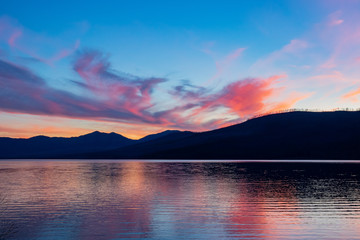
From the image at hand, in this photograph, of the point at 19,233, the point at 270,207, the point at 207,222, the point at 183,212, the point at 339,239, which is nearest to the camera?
the point at 339,239

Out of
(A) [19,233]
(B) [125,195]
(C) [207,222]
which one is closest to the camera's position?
(A) [19,233]

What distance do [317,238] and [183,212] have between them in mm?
12806

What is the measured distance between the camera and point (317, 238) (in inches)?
867

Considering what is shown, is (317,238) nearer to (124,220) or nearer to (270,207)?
(270,207)

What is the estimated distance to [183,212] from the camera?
31094 millimetres

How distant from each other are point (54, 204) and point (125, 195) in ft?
34.2

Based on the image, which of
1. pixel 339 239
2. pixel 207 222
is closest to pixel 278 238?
pixel 339 239

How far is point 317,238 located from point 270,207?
479 inches

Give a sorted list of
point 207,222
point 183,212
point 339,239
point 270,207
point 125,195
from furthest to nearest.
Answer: point 125,195, point 270,207, point 183,212, point 207,222, point 339,239

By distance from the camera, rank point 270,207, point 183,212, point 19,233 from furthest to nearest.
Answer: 1. point 270,207
2. point 183,212
3. point 19,233

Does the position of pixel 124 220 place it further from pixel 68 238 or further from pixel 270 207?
pixel 270 207

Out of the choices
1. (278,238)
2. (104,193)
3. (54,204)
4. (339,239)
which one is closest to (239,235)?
(278,238)

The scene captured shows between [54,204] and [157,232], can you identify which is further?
[54,204]

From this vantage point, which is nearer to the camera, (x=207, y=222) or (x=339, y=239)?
(x=339, y=239)
